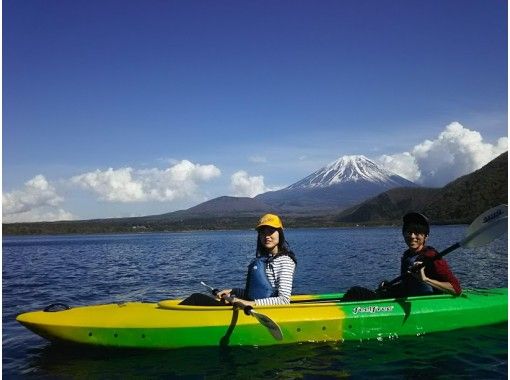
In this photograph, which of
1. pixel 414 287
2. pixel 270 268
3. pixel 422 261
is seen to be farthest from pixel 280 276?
pixel 414 287

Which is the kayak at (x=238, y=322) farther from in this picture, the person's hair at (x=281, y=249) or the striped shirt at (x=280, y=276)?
the person's hair at (x=281, y=249)

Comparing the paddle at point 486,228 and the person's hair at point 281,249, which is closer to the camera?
the person's hair at point 281,249

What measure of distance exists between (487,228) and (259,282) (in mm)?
5262

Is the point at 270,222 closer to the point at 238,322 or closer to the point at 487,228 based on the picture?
the point at 238,322

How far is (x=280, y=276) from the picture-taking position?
9.52 m

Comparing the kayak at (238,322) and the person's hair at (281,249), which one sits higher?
the person's hair at (281,249)

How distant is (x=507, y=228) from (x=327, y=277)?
42.5ft

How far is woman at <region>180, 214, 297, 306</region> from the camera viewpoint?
9336 mm

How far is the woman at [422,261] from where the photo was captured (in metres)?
9.81

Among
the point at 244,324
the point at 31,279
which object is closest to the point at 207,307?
the point at 244,324

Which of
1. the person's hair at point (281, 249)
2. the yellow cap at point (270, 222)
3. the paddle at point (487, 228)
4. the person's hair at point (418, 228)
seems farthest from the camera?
the paddle at point (487, 228)

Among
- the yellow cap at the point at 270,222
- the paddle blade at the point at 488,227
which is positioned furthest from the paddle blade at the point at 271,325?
the paddle blade at the point at 488,227

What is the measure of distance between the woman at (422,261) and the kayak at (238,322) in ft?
1.51

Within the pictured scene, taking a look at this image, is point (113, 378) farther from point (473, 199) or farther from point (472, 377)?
point (473, 199)
